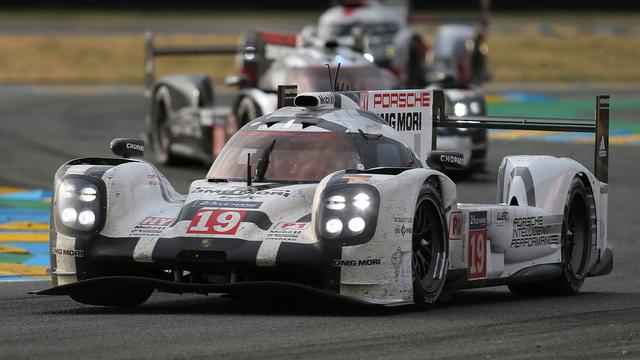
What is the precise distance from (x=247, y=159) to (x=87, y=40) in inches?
1515

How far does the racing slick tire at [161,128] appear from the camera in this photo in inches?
860

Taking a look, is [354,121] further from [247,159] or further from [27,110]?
[27,110]

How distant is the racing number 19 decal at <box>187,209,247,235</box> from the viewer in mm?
8914

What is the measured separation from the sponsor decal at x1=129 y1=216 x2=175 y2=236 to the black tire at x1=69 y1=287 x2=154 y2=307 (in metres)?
0.38

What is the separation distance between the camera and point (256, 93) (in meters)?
19.9

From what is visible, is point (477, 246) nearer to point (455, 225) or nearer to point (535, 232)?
point (455, 225)

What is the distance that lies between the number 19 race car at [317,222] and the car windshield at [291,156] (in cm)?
1

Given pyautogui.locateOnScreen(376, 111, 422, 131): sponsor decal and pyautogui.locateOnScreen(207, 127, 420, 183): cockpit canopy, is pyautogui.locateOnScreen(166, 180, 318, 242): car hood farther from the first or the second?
pyautogui.locateOnScreen(376, 111, 422, 131): sponsor decal

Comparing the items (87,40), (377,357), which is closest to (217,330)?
(377,357)

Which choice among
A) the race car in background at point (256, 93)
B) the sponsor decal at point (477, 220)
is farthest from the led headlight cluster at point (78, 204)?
the race car in background at point (256, 93)

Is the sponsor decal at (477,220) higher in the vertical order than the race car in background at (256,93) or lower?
lower

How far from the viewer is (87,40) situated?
4759cm

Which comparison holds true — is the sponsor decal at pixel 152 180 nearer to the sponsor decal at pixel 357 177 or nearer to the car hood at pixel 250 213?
the car hood at pixel 250 213

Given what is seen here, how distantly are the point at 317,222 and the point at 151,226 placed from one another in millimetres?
1065
